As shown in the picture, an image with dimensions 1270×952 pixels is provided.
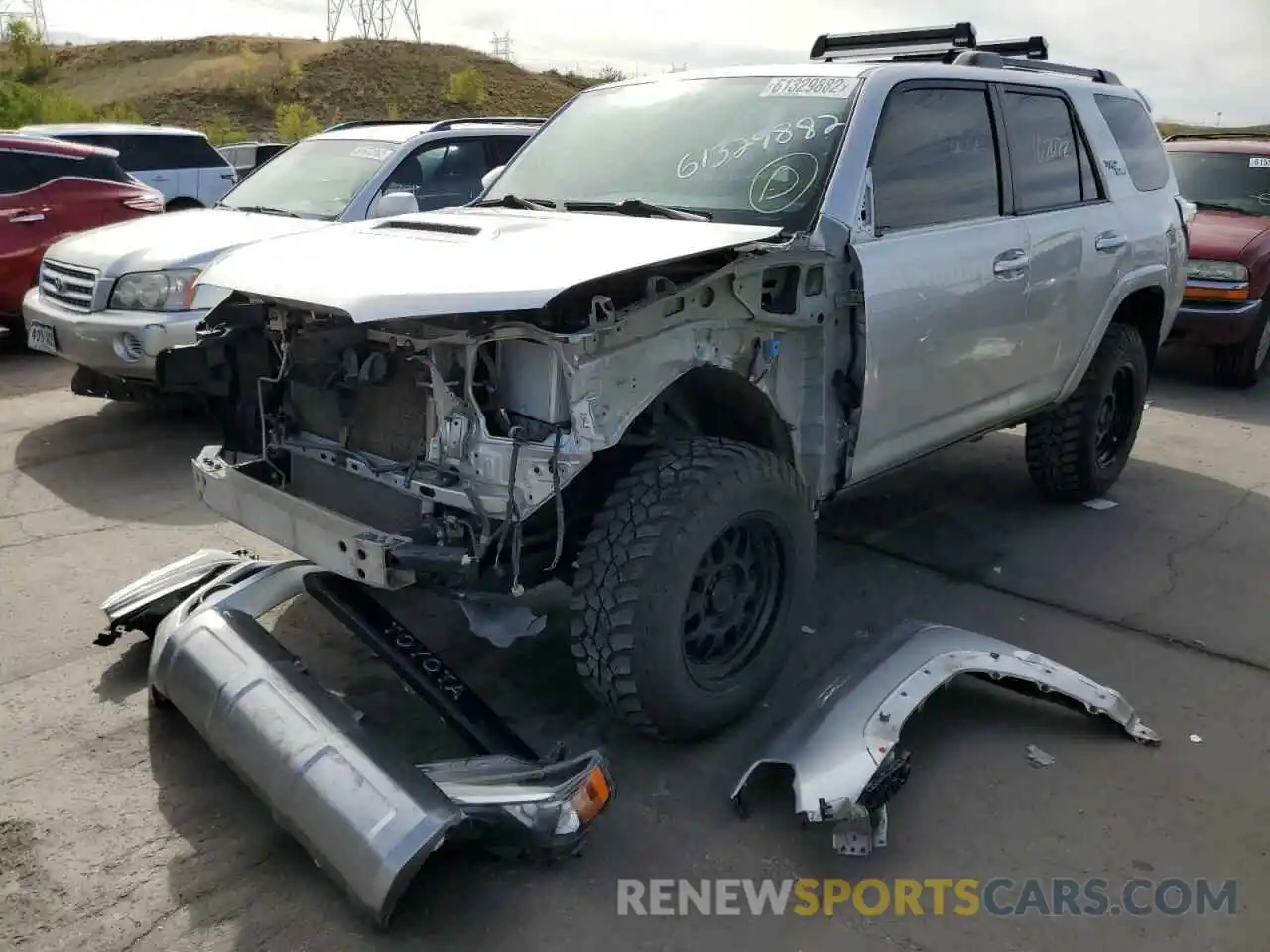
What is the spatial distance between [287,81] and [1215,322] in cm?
4140

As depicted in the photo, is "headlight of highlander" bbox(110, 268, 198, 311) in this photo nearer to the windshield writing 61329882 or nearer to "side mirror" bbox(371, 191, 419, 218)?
"side mirror" bbox(371, 191, 419, 218)

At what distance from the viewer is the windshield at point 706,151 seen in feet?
11.9

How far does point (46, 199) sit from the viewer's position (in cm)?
880

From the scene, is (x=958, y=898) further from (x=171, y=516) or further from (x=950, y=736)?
(x=171, y=516)

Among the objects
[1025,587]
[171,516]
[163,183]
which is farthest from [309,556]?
[163,183]

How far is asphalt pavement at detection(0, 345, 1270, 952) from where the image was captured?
2.54 m

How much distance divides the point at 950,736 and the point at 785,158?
2.01m

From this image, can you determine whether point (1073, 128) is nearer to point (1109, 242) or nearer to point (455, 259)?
point (1109, 242)

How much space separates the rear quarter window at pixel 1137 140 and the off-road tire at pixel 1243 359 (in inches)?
135

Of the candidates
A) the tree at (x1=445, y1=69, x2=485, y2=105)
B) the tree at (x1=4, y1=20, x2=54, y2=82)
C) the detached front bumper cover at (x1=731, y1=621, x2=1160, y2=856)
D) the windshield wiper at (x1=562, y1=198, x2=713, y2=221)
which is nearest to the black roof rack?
the windshield wiper at (x1=562, y1=198, x2=713, y2=221)

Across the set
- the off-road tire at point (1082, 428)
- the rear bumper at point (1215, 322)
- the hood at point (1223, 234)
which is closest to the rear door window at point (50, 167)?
the off-road tire at point (1082, 428)

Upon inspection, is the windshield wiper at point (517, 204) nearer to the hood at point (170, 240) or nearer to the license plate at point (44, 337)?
the hood at point (170, 240)

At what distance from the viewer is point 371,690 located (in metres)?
3.55

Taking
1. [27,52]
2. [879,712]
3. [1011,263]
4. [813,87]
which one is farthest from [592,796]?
[27,52]
